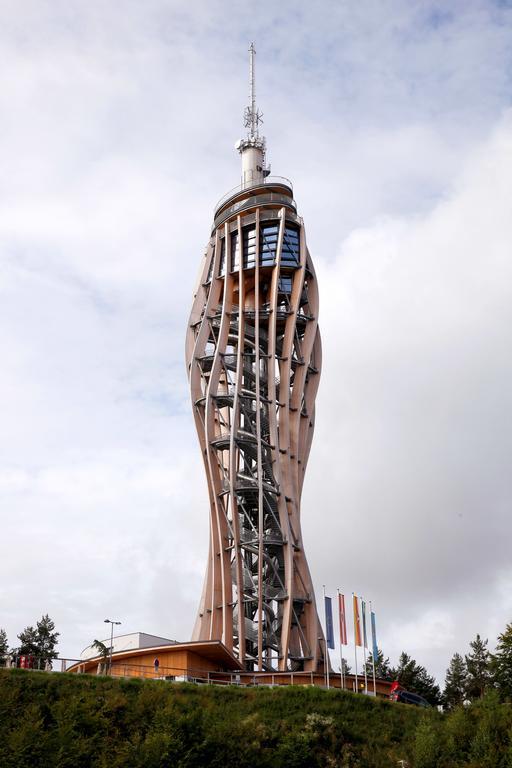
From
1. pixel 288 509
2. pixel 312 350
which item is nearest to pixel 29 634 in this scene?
pixel 288 509

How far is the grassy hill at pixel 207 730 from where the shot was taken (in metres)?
28.6

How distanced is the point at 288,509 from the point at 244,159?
25853 millimetres

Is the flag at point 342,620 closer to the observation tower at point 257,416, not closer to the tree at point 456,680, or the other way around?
the observation tower at point 257,416

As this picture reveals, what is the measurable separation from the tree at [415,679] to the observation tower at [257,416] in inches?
609

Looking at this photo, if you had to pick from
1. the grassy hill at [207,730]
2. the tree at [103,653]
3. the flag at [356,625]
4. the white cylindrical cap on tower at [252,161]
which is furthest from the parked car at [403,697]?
the white cylindrical cap on tower at [252,161]

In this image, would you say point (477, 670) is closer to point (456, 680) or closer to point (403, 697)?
point (456, 680)

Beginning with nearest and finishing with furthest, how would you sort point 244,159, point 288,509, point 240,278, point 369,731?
point 369,731 < point 288,509 < point 240,278 < point 244,159

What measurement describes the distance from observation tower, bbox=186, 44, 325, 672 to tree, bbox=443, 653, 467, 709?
19.0 metres

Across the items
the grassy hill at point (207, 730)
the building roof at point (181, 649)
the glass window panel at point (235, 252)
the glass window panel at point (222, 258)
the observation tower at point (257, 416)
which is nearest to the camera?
the grassy hill at point (207, 730)

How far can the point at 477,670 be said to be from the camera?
66312 mm

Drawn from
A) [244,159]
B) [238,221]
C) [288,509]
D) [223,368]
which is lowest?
[288,509]

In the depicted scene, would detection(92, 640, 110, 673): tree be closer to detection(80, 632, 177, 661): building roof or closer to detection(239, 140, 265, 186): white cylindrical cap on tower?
detection(80, 632, 177, 661): building roof

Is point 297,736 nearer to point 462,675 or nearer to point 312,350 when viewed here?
point 312,350

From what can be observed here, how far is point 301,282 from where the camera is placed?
56.5m
